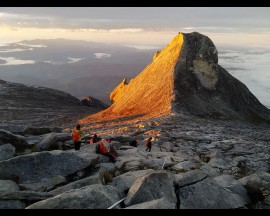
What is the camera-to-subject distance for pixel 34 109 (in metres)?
76.0

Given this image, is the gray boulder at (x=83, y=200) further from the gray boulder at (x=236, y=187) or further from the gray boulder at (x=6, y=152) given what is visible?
the gray boulder at (x=6, y=152)

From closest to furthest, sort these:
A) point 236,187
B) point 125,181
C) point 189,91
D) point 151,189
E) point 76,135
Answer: point 151,189 → point 125,181 → point 236,187 → point 76,135 → point 189,91

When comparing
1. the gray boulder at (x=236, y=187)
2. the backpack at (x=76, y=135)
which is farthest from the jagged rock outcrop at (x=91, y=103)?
the gray boulder at (x=236, y=187)

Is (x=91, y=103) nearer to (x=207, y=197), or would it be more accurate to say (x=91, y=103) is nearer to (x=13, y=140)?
(x=13, y=140)

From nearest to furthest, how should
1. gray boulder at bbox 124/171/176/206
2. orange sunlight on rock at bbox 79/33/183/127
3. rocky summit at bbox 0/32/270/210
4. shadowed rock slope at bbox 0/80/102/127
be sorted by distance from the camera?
gray boulder at bbox 124/171/176/206, rocky summit at bbox 0/32/270/210, orange sunlight on rock at bbox 79/33/183/127, shadowed rock slope at bbox 0/80/102/127

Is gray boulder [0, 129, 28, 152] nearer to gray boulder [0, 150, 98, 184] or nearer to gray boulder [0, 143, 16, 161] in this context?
gray boulder [0, 143, 16, 161]

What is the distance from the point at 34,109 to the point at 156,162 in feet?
200

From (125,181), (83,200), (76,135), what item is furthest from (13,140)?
(83,200)

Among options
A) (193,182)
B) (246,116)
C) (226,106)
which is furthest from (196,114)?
(193,182)

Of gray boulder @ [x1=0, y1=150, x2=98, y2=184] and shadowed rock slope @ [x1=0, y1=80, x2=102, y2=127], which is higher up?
gray boulder @ [x1=0, y1=150, x2=98, y2=184]

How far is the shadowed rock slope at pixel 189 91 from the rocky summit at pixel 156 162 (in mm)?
285

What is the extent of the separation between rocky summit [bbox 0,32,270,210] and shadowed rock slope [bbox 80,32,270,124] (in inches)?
11.2

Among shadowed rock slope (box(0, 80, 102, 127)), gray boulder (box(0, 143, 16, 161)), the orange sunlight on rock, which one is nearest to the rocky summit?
gray boulder (box(0, 143, 16, 161))

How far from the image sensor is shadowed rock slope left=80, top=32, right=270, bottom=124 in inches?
2112
